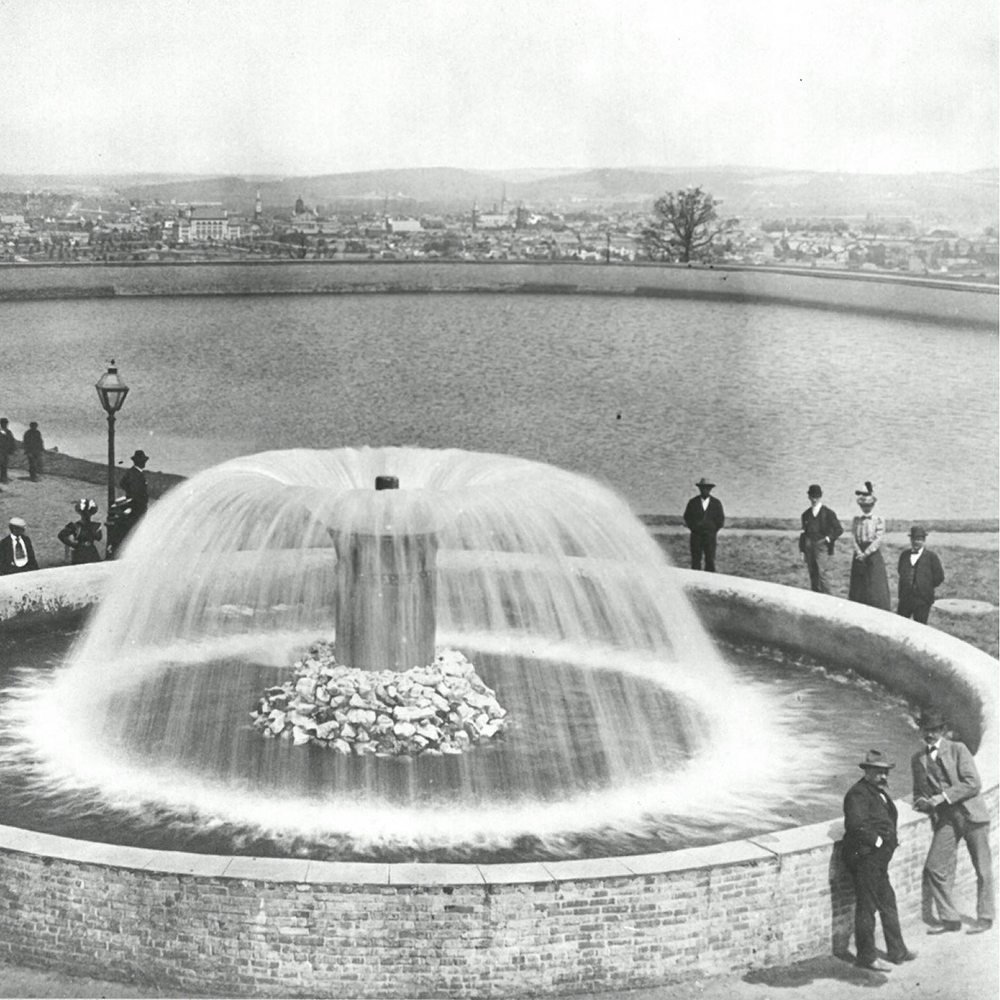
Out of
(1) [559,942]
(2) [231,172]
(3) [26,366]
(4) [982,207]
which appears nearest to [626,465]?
(4) [982,207]

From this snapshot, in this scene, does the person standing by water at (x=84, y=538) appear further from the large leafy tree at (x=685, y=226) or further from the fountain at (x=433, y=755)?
the large leafy tree at (x=685, y=226)

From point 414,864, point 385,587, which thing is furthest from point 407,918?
point 385,587

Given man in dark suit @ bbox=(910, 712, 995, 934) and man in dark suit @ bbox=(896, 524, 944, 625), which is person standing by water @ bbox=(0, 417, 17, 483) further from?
man in dark suit @ bbox=(910, 712, 995, 934)

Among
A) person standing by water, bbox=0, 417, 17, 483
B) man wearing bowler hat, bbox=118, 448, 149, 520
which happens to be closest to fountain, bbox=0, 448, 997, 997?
man wearing bowler hat, bbox=118, 448, 149, 520

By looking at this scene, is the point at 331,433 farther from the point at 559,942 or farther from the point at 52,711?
the point at 559,942

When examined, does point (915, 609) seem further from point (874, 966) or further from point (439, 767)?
point (874, 966)
